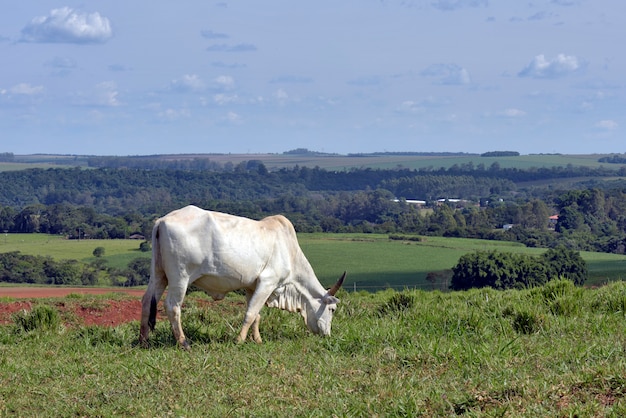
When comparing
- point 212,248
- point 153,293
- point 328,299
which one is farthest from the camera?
point 328,299

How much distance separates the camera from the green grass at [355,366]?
281 inches

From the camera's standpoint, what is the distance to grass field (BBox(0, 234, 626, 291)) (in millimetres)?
63312

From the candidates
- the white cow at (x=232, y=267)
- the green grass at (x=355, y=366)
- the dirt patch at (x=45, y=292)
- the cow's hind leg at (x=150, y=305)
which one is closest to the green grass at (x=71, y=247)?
the dirt patch at (x=45, y=292)

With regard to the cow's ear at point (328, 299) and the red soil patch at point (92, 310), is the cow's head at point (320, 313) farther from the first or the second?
the red soil patch at point (92, 310)

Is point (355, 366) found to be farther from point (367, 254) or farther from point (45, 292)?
point (367, 254)

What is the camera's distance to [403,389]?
758 cm

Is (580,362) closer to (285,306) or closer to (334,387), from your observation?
(334,387)

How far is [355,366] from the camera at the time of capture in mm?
8680

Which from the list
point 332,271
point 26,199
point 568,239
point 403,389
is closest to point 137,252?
point 332,271

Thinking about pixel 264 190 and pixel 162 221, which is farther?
pixel 264 190

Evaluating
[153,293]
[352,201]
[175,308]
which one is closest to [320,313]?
[175,308]

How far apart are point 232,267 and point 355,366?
2.80 meters

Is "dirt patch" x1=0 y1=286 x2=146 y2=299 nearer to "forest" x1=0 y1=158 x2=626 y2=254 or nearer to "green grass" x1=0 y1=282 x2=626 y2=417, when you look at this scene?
"green grass" x1=0 y1=282 x2=626 y2=417

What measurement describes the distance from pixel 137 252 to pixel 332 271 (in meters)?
17.0
